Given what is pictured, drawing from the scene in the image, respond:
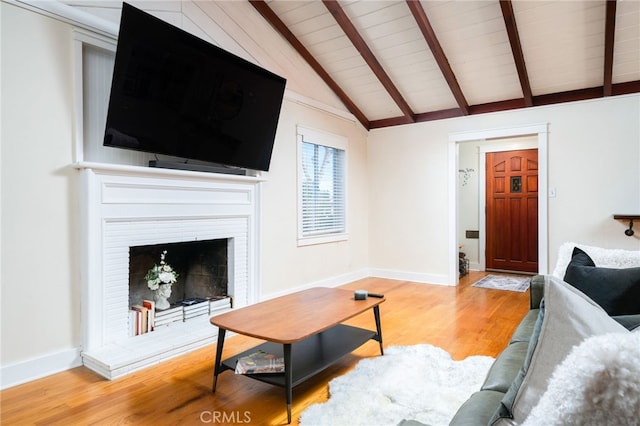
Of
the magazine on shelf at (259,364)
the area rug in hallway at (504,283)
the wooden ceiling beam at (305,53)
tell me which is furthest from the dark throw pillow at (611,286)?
the wooden ceiling beam at (305,53)

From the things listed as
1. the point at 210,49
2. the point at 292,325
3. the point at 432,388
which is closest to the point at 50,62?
the point at 210,49

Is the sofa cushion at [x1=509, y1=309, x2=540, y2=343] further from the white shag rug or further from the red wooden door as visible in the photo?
the red wooden door

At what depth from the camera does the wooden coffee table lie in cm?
196

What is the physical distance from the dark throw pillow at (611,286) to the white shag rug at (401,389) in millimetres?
850

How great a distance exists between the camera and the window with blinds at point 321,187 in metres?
4.67

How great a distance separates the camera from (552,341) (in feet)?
2.72

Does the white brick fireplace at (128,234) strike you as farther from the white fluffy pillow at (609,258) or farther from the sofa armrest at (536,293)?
the white fluffy pillow at (609,258)

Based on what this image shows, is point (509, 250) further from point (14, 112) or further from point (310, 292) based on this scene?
point (14, 112)

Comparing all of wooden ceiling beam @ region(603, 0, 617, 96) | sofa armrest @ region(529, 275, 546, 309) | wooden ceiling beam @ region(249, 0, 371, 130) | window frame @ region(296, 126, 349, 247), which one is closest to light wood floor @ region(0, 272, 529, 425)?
sofa armrest @ region(529, 275, 546, 309)

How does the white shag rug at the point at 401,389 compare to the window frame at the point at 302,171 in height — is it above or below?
below

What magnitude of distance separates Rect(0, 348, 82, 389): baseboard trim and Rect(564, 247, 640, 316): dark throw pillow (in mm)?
3153

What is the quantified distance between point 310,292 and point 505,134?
3.50m

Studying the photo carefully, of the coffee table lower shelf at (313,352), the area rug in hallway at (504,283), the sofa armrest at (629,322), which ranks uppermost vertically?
the sofa armrest at (629,322)

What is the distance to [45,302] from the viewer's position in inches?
96.1
